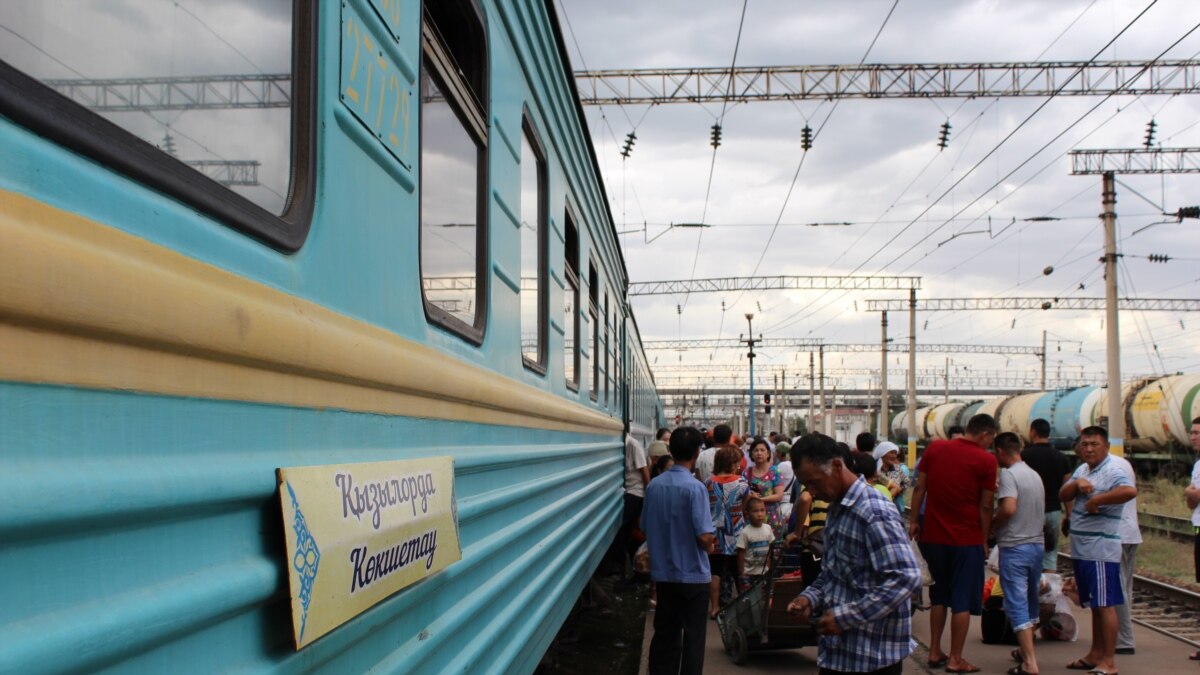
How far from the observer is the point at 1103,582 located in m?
6.86

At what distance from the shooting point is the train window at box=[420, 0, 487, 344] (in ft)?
9.21

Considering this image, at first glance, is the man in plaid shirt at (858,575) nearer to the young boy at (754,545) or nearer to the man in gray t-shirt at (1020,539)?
the man in gray t-shirt at (1020,539)

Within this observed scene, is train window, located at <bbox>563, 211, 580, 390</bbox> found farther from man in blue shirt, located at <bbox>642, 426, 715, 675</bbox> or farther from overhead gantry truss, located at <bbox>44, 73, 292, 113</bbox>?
overhead gantry truss, located at <bbox>44, 73, 292, 113</bbox>

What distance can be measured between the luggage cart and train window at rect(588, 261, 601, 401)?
5.45ft

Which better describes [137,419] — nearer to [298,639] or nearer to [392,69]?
[298,639]

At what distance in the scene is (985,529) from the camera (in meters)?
6.80

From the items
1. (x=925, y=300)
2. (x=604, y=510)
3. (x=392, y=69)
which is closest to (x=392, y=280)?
(x=392, y=69)

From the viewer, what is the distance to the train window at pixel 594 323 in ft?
23.3

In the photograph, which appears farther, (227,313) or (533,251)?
(533,251)

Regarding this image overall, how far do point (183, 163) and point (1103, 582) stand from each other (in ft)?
22.5

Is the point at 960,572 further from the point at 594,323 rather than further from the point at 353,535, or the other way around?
the point at 353,535

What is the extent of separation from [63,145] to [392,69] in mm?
1245

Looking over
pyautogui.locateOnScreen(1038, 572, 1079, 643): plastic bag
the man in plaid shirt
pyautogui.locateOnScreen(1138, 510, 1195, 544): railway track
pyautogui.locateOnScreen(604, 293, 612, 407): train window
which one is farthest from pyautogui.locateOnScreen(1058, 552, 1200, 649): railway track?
the man in plaid shirt

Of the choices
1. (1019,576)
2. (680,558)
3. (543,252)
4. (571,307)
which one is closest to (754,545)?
(1019,576)
